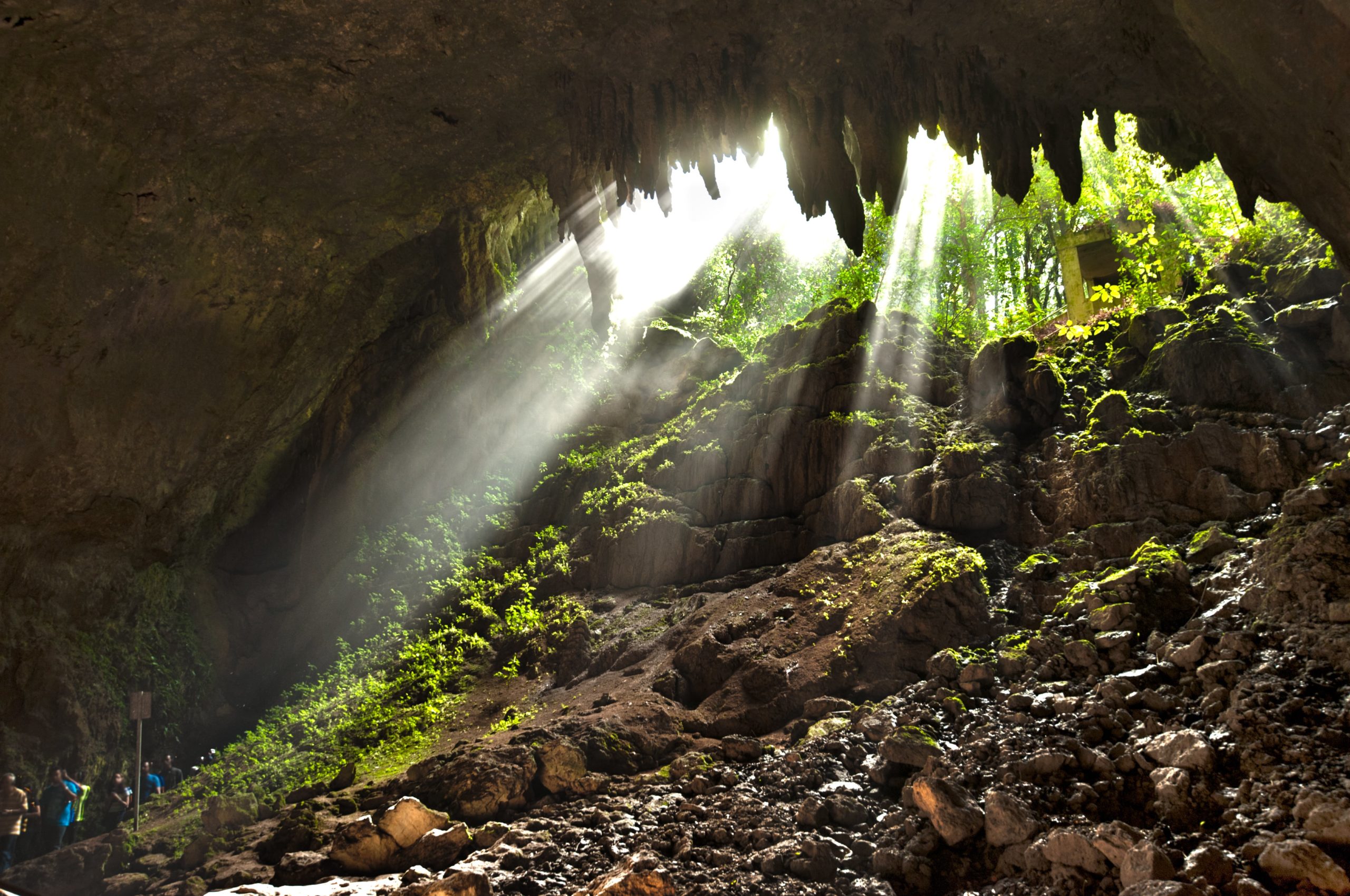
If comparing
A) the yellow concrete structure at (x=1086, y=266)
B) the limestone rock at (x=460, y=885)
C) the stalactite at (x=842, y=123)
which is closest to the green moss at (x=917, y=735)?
the limestone rock at (x=460, y=885)

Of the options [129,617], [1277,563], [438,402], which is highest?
[438,402]

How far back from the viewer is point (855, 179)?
8.95 m

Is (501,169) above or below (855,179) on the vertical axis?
above

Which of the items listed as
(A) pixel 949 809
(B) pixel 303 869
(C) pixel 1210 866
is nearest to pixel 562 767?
(B) pixel 303 869

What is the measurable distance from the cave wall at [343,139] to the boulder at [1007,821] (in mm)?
5284

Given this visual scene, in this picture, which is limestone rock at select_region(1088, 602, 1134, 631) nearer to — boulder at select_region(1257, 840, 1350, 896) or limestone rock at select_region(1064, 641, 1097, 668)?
limestone rock at select_region(1064, 641, 1097, 668)

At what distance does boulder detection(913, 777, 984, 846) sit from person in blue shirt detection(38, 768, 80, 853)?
37.0ft

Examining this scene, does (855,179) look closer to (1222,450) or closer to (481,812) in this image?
(1222,450)

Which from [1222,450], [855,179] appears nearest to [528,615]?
[855,179]

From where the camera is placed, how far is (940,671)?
729 cm

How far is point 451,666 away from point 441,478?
215 inches

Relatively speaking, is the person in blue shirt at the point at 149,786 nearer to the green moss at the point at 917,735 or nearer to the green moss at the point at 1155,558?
the green moss at the point at 917,735

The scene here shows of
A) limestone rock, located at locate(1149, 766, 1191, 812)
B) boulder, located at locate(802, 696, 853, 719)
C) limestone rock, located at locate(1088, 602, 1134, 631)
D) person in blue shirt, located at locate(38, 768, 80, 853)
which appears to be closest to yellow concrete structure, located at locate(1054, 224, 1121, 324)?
limestone rock, located at locate(1088, 602, 1134, 631)

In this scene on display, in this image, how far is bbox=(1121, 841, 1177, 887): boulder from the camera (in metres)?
3.63
